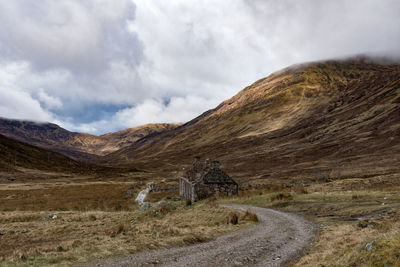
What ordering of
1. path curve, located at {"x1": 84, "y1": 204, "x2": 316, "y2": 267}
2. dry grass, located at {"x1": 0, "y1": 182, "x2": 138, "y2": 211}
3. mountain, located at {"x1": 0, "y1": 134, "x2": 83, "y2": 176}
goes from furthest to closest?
mountain, located at {"x1": 0, "y1": 134, "x2": 83, "y2": 176}, dry grass, located at {"x1": 0, "y1": 182, "x2": 138, "y2": 211}, path curve, located at {"x1": 84, "y1": 204, "x2": 316, "y2": 267}

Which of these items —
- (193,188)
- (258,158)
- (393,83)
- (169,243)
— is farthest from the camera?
(393,83)

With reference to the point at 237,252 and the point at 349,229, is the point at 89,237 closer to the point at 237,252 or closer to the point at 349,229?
the point at 237,252

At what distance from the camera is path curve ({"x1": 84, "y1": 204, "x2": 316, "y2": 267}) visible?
11812 millimetres

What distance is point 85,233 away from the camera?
22.3 meters

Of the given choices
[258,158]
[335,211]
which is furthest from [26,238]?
[258,158]

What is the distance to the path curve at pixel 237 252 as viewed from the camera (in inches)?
465

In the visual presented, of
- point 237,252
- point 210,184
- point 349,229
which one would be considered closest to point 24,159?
point 210,184

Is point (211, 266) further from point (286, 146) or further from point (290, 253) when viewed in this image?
point (286, 146)

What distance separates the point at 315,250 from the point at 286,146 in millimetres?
153001

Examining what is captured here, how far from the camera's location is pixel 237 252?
1314 centimetres

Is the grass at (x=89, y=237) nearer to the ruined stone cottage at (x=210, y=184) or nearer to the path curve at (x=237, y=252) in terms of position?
the path curve at (x=237, y=252)

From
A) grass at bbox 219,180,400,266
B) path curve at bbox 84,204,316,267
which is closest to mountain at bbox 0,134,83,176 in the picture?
grass at bbox 219,180,400,266

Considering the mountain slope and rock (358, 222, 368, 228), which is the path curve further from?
the mountain slope

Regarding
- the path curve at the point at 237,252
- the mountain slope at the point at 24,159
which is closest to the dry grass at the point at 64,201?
the path curve at the point at 237,252
